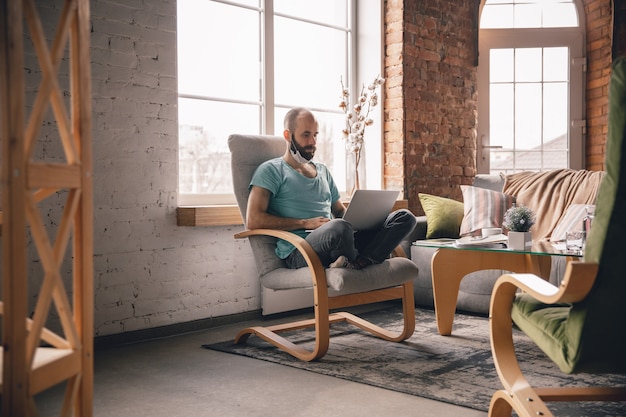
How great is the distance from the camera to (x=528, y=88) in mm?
5586

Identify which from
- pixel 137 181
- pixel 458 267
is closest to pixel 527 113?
pixel 458 267

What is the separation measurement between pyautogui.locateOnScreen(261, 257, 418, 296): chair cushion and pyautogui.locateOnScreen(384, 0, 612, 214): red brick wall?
178cm

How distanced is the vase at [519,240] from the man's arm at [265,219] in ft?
3.01

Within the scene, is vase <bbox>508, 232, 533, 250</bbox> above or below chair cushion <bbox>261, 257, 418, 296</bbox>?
above

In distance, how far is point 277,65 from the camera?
14.9 feet

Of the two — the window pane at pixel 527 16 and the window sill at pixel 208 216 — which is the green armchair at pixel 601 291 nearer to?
the window sill at pixel 208 216

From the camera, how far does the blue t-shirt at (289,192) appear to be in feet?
11.1

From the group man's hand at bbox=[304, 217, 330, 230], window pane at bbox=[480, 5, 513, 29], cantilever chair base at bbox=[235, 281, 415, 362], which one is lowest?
cantilever chair base at bbox=[235, 281, 415, 362]

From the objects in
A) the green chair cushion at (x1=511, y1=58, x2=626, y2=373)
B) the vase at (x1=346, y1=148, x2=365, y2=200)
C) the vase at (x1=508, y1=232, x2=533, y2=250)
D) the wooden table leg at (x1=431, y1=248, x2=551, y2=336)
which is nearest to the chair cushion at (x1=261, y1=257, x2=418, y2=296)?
the wooden table leg at (x1=431, y1=248, x2=551, y2=336)

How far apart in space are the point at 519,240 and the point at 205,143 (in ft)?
6.49

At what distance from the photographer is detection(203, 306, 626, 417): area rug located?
2.56 meters

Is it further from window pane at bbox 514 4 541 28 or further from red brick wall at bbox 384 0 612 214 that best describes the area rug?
window pane at bbox 514 4 541 28

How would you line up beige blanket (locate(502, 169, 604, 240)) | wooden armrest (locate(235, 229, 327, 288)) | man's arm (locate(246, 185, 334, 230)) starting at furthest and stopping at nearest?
beige blanket (locate(502, 169, 604, 240)) < man's arm (locate(246, 185, 334, 230)) < wooden armrest (locate(235, 229, 327, 288))

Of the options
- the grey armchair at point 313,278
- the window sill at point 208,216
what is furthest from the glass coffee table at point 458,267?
the window sill at point 208,216
